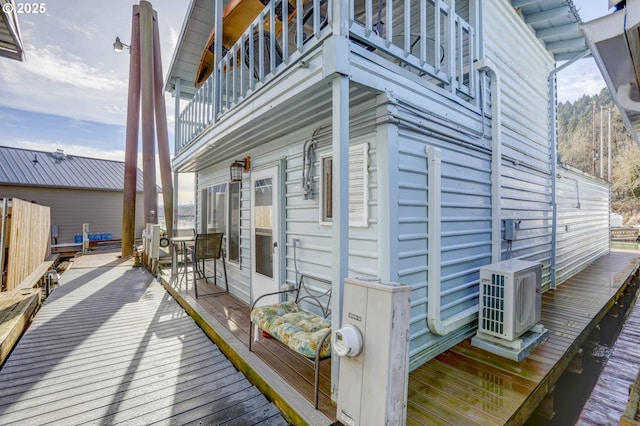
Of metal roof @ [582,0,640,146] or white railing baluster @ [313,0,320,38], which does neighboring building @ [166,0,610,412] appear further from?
metal roof @ [582,0,640,146]

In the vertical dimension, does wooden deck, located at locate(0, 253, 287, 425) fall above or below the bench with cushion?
below

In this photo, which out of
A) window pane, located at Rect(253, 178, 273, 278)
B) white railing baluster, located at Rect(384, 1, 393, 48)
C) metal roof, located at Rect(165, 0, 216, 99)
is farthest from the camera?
metal roof, located at Rect(165, 0, 216, 99)

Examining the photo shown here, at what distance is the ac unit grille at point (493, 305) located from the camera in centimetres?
301

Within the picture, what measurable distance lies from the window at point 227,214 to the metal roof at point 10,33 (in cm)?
382

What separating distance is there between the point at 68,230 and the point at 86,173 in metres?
3.42

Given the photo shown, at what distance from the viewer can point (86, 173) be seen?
1609 cm

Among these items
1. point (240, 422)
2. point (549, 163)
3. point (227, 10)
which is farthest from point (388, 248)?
point (549, 163)

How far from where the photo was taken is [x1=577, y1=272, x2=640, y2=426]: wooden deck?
2135 mm

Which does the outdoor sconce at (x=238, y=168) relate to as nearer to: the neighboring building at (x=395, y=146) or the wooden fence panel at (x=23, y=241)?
the neighboring building at (x=395, y=146)

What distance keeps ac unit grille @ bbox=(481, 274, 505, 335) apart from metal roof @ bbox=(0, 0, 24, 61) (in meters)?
7.17

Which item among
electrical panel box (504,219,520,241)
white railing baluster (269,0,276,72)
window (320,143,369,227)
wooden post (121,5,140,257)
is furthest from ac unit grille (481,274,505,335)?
wooden post (121,5,140,257)

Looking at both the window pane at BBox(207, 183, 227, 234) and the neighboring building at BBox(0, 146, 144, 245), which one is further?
the neighboring building at BBox(0, 146, 144, 245)

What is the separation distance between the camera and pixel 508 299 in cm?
295

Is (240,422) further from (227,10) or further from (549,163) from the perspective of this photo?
(549,163)
